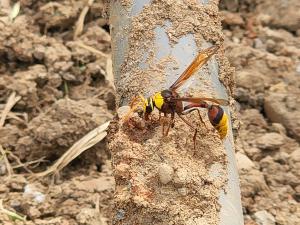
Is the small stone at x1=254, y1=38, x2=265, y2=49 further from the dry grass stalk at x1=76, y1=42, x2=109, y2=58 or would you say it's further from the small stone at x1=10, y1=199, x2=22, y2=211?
the small stone at x1=10, y1=199, x2=22, y2=211

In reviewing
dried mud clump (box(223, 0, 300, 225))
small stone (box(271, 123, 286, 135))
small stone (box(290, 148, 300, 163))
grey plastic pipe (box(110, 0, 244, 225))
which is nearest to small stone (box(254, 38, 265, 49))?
dried mud clump (box(223, 0, 300, 225))

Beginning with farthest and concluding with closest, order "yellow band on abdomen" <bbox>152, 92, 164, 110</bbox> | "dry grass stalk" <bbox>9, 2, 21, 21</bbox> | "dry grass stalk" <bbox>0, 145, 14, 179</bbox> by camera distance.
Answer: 1. "dry grass stalk" <bbox>9, 2, 21, 21</bbox>
2. "dry grass stalk" <bbox>0, 145, 14, 179</bbox>
3. "yellow band on abdomen" <bbox>152, 92, 164, 110</bbox>

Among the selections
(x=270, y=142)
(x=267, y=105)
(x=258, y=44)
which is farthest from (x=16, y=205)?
(x=258, y=44)

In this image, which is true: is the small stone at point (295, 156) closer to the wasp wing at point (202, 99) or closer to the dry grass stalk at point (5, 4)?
the wasp wing at point (202, 99)

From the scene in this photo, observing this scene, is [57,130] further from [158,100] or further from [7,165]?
[158,100]

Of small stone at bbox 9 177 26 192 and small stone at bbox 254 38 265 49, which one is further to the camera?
small stone at bbox 254 38 265 49

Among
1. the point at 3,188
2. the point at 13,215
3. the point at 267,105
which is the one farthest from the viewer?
the point at 267,105

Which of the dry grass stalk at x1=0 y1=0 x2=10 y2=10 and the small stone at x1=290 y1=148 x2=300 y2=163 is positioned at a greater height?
the dry grass stalk at x1=0 y1=0 x2=10 y2=10
